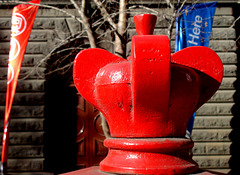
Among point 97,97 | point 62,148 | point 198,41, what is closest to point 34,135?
point 62,148

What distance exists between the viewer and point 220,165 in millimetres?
6602

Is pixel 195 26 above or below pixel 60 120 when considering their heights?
above

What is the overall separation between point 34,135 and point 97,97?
5794mm

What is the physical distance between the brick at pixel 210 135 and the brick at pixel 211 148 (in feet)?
0.30

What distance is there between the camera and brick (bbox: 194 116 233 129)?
22.0ft

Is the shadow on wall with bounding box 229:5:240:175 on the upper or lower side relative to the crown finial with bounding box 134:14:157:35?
lower

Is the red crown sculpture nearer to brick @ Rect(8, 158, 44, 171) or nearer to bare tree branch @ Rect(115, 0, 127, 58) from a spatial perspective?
bare tree branch @ Rect(115, 0, 127, 58)

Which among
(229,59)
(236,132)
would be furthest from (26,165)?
(229,59)

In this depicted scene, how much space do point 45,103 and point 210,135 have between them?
13.1 ft

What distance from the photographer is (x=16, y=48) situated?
611 centimetres

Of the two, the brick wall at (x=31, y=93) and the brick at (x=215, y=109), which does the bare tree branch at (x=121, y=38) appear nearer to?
the brick wall at (x=31, y=93)

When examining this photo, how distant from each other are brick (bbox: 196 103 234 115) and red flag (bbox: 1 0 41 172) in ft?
13.9

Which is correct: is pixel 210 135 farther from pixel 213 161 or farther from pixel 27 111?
pixel 27 111

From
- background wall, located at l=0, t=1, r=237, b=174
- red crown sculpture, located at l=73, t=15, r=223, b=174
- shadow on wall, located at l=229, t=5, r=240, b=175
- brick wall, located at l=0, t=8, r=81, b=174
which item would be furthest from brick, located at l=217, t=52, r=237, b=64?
red crown sculpture, located at l=73, t=15, r=223, b=174
